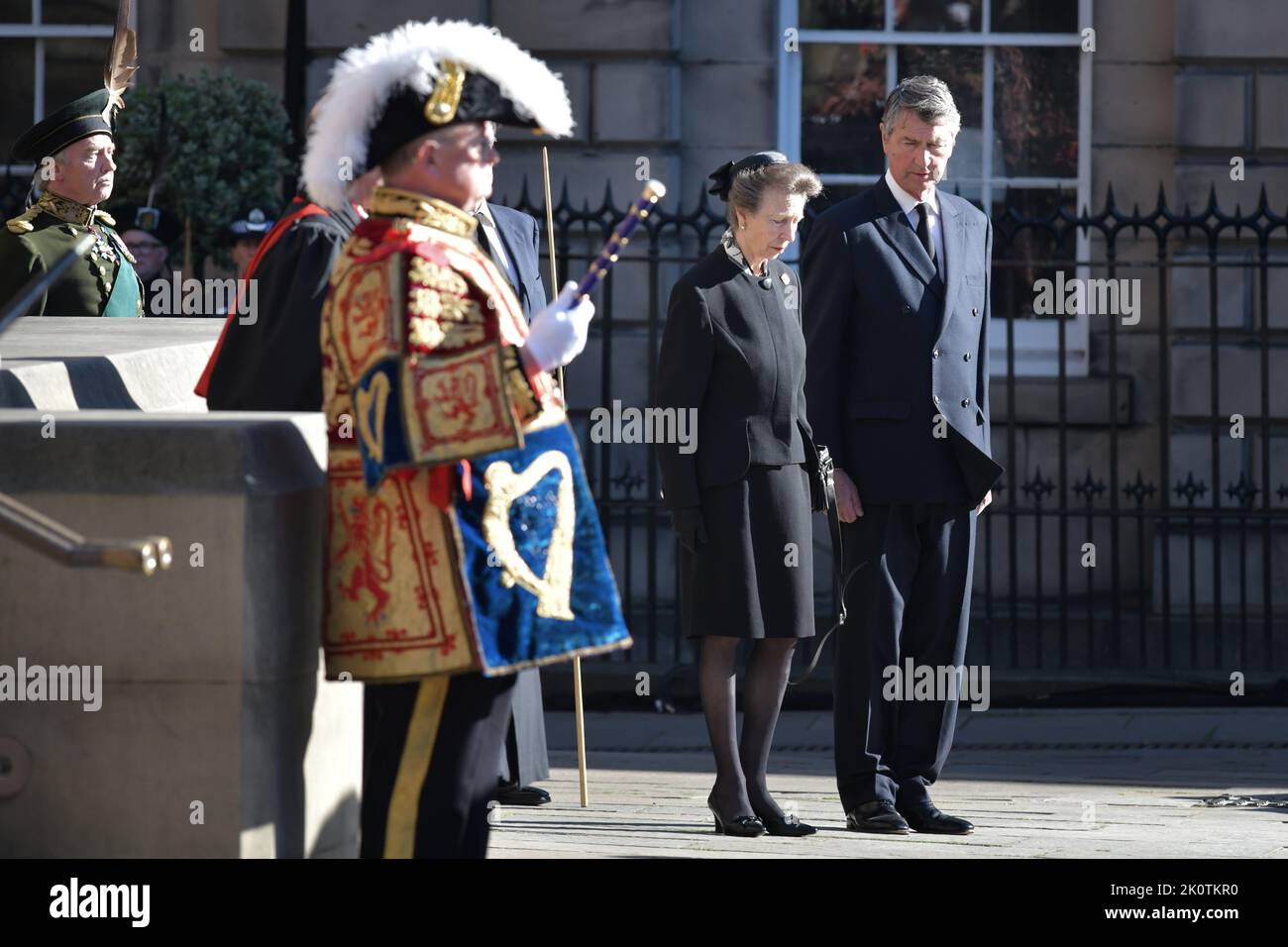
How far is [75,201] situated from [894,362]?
2.61m

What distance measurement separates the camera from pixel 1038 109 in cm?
1139

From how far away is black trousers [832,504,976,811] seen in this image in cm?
621

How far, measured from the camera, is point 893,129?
631cm

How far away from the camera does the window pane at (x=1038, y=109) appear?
448 inches

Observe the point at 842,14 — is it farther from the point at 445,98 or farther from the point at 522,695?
the point at 445,98

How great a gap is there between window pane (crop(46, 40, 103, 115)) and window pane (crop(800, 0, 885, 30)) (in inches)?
147

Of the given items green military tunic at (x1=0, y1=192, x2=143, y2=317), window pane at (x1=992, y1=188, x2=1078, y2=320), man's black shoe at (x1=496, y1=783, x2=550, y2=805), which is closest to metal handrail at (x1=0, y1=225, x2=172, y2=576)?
man's black shoe at (x1=496, y1=783, x2=550, y2=805)

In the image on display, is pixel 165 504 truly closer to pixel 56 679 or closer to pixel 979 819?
pixel 56 679

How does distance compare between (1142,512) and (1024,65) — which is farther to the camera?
(1024,65)

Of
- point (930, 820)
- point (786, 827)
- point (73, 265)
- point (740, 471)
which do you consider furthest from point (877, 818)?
point (73, 265)

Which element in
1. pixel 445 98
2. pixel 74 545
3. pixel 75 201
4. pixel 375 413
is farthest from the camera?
pixel 75 201

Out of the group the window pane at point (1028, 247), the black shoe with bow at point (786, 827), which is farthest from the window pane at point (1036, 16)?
the black shoe with bow at point (786, 827)
